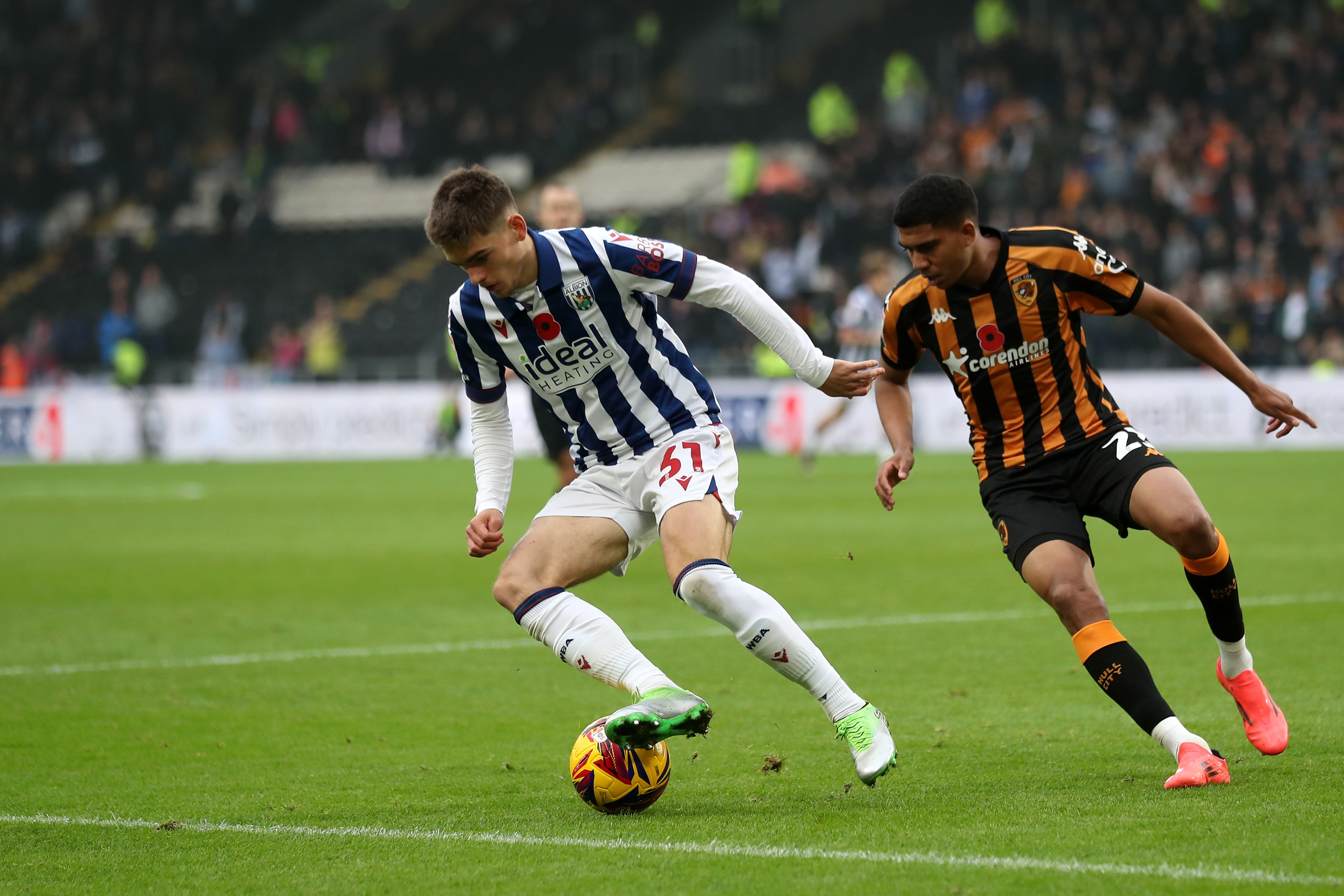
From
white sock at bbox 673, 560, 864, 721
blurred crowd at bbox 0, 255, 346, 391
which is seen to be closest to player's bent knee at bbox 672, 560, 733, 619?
white sock at bbox 673, 560, 864, 721

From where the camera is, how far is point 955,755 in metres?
5.14

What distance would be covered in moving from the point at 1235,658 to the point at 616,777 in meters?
2.02

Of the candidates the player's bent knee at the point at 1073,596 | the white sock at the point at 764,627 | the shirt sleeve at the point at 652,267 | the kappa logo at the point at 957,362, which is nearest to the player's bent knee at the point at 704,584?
the white sock at the point at 764,627

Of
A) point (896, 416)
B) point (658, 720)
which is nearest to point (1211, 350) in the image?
point (896, 416)

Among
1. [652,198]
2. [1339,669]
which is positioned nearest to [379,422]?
[652,198]

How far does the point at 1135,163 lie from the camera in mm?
24562

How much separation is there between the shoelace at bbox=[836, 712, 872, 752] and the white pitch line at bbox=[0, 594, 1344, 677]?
326 centimetres

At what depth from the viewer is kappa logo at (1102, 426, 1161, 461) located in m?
5.00

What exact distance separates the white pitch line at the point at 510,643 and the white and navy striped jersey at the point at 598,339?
2967 mm

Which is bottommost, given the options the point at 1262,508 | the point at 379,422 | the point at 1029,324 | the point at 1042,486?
the point at 379,422

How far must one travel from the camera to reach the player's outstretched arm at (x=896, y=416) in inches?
209

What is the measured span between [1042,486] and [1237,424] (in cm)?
1792

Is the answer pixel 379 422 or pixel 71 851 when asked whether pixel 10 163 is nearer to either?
pixel 379 422

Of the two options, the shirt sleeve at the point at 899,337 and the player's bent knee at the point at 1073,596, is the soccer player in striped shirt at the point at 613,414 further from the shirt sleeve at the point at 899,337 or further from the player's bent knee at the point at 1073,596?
the player's bent knee at the point at 1073,596
